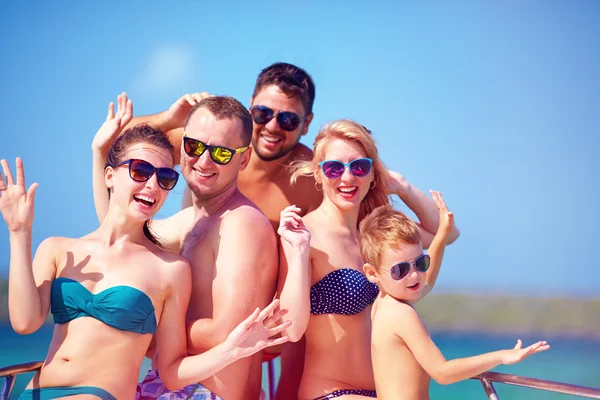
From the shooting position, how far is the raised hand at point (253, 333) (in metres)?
3.45

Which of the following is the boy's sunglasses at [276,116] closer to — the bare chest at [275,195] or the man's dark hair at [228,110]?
the bare chest at [275,195]

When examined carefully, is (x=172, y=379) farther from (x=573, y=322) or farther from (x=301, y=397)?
(x=573, y=322)

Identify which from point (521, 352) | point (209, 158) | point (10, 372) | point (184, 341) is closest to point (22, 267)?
point (10, 372)

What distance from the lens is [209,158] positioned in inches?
154

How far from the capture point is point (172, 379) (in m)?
3.57

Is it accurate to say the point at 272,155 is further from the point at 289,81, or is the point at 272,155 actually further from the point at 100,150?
the point at 100,150

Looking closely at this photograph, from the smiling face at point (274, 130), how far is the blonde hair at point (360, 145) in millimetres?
926

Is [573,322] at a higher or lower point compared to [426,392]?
lower

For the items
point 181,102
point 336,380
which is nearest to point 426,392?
point 336,380

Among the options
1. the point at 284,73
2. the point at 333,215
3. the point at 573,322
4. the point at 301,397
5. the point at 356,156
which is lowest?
the point at 573,322

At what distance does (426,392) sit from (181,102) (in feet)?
8.28

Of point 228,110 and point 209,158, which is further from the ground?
point 228,110

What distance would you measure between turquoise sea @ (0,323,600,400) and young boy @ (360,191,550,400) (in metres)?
20.2

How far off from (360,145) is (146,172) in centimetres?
139
